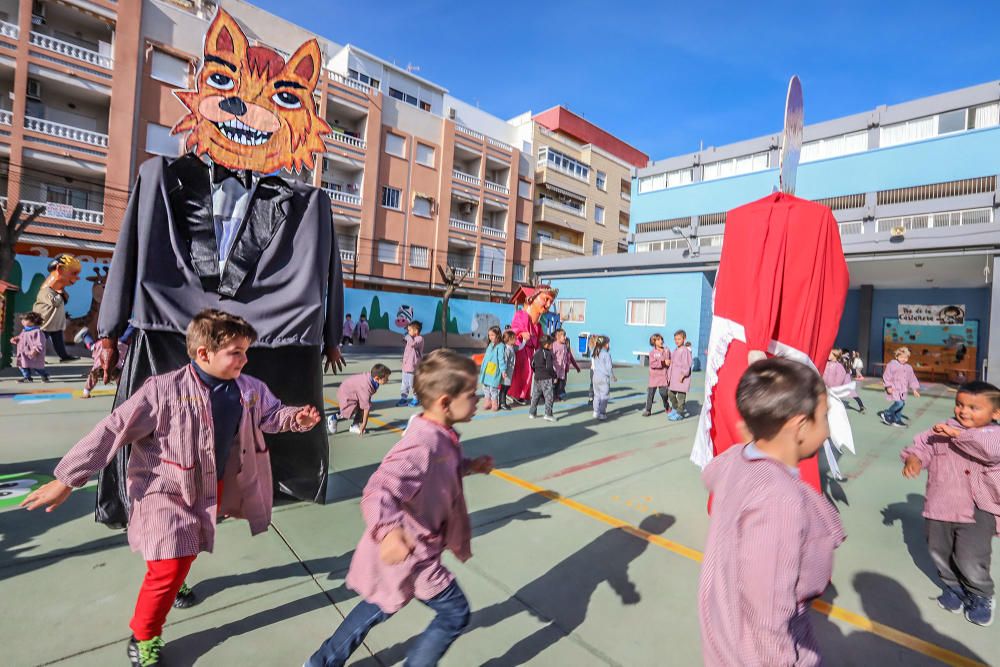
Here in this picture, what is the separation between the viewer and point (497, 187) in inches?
1246

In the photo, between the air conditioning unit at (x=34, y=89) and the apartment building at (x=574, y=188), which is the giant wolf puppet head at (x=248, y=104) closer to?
the air conditioning unit at (x=34, y=89)

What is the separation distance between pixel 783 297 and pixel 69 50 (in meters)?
25.7

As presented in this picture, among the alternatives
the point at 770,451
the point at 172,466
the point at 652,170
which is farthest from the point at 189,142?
the point at 652,170

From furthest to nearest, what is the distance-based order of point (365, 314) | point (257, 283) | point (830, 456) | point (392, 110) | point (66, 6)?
point (392, 110) → point (365, 314) → point (66, 6) → point (830, 456) → point (257, 283)

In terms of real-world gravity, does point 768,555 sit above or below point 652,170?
below

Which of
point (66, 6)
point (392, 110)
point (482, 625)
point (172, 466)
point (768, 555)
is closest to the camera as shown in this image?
point (768, 555)

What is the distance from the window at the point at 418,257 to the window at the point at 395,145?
5.38 metres

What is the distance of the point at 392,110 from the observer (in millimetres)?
26797

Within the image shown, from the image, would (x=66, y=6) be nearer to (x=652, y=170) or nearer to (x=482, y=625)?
(x=482, y=625)

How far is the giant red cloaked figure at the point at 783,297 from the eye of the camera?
291 centimetres

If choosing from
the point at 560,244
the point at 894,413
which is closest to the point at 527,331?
the point at 894,413

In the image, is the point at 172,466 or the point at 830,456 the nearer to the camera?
the point at 172,466

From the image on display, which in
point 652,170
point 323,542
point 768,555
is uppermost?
point 652,170

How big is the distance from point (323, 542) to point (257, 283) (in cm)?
178
